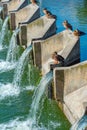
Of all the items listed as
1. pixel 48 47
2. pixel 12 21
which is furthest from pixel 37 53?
pixel 12 21

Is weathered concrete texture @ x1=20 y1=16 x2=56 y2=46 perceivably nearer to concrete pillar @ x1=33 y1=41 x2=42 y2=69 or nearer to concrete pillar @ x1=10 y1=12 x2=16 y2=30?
concrete pillar @ x1=33 y1=41 x2=42 y2=69

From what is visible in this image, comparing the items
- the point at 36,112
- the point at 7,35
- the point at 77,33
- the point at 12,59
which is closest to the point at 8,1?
the point at 7,35

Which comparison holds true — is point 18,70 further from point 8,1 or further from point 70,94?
point 8,1

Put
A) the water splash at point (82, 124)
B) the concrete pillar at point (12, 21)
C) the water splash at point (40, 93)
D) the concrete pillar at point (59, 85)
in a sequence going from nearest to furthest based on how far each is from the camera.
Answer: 1. the water splash at point (82, 124)
2. the concrete pillar at point (59, 85)
3. the water splash at point (40, 93)
4. the concrete pillar at point (12, 21)

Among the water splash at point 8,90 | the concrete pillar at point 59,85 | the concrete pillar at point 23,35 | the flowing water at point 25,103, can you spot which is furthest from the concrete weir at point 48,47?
the concrete pillar at point 23,35

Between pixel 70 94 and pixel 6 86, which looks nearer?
pixel 70 94

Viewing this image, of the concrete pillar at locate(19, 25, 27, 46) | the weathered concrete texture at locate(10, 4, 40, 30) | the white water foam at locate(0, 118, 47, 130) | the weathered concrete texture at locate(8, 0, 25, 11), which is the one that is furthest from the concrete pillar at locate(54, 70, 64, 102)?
the weathered concrete texture at locate(8, 0, 25, 11)

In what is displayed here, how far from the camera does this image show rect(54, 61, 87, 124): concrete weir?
1711 centimetres

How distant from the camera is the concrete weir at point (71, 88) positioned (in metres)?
17.1

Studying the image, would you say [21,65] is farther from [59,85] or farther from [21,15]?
[21,15]

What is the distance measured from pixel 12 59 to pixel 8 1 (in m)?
12.8

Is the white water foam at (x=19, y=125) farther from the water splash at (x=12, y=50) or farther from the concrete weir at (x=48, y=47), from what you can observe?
the water splash at (x=12, y=50)

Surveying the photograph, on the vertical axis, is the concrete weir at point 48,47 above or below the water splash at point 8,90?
above

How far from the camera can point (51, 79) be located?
1912 cm
